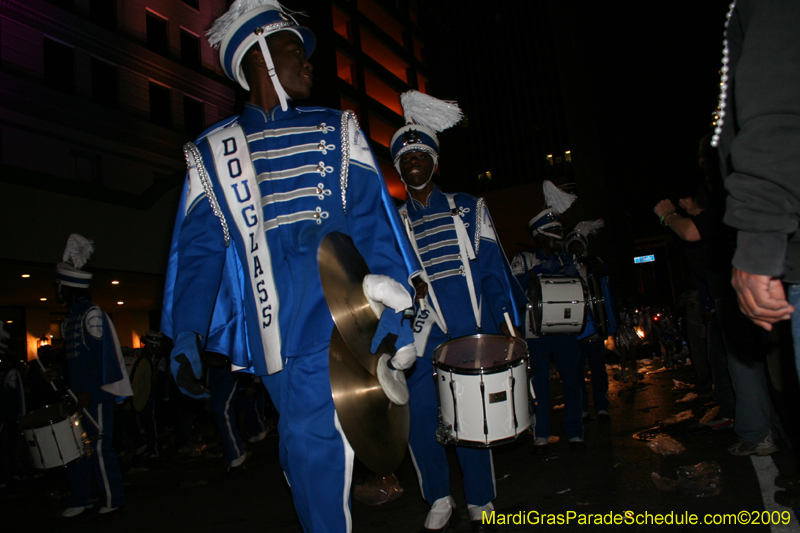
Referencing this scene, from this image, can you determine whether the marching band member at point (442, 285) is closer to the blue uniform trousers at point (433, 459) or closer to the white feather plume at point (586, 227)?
the blue uniform trousers at point (433, 459)

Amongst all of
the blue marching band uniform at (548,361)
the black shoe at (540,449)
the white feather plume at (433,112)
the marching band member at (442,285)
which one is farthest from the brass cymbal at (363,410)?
the black shoe at (540,449)

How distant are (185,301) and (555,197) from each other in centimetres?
649

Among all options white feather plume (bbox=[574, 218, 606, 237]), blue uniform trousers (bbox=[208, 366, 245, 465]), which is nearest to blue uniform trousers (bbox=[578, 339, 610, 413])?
white feather plume (bbox=[574, 218, 606, 237])

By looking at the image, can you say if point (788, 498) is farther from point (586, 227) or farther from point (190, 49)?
point (190, 49)

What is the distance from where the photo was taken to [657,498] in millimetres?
3195

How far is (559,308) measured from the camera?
538 centimetres

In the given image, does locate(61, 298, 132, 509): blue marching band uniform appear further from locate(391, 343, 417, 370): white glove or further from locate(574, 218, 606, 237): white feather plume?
locate(574, 218, 606, 237): white feather plume

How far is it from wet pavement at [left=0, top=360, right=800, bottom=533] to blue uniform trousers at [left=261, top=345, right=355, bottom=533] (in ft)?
5.29

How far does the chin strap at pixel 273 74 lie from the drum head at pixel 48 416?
4.19 meters

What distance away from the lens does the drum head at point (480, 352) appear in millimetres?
3186

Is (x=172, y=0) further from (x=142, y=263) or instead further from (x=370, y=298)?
(x=370, y=298)

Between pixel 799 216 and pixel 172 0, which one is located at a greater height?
pixel 172 0

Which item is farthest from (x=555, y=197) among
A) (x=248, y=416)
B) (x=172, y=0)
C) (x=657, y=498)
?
(x=172, y=0)

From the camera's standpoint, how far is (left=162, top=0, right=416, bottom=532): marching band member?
6.29ft
